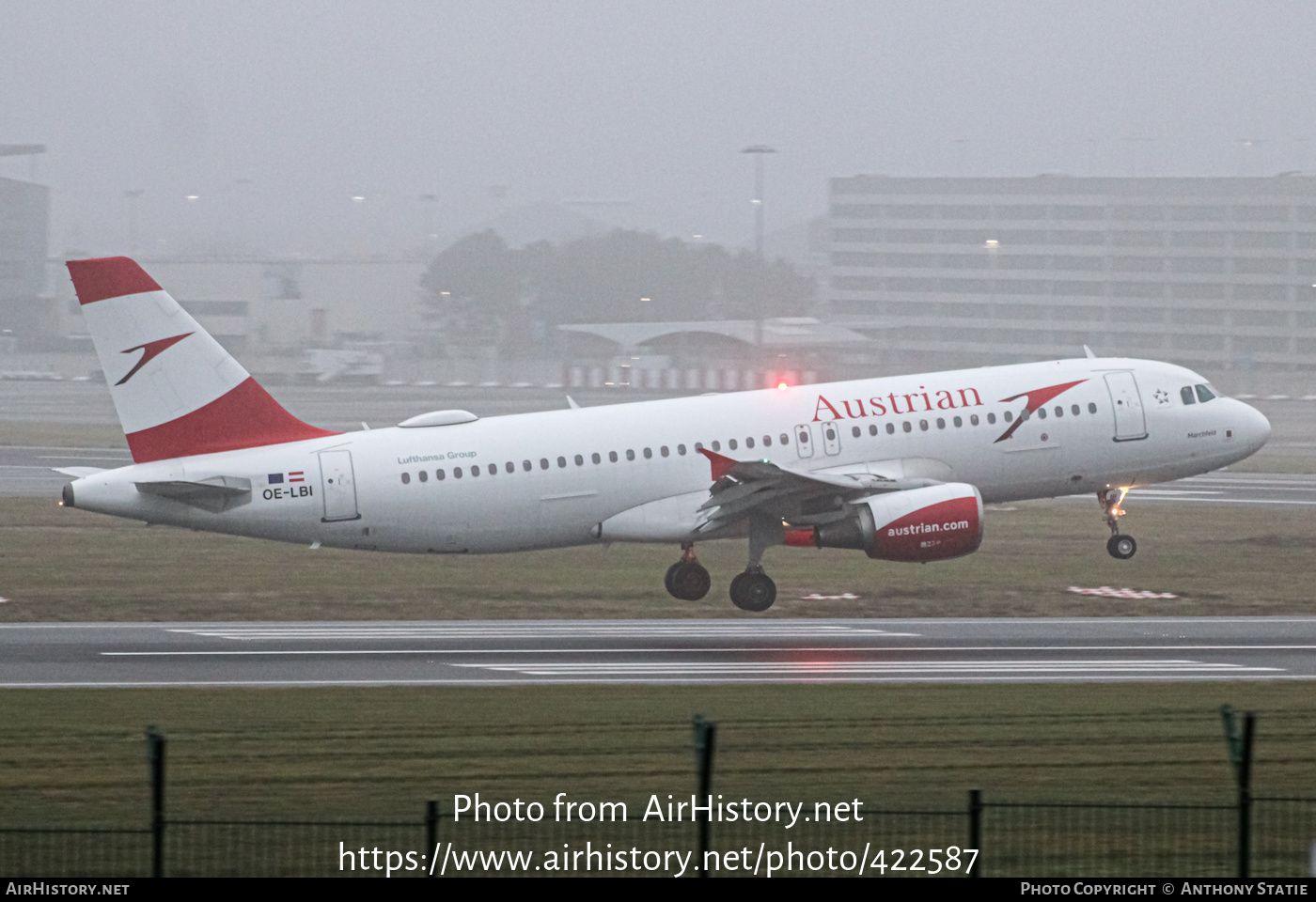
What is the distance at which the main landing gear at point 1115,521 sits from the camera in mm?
38625

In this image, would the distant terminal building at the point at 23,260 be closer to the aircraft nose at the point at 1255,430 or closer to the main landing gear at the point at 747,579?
the main landing gear at the point at 747,579

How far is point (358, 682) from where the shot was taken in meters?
27.1

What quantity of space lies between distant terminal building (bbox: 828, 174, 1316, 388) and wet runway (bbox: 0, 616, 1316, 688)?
290ft

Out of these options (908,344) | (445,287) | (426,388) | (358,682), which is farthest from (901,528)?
(445,287)

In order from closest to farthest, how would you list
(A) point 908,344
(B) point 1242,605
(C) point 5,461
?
(B) point 1242,605
(C) point 5,461
(A) point 908,344

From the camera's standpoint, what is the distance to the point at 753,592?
3609 centimetres

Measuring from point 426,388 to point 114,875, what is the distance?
3755 inches

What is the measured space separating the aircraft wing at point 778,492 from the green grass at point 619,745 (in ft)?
26.9

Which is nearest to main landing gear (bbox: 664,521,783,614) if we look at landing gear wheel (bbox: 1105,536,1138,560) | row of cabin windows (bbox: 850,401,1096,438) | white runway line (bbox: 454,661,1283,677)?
row of cabin windows (bbox: 850,401,1096,438)

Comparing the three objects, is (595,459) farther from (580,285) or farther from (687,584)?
(580,285)

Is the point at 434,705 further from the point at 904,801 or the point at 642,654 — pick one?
the point at 904,801

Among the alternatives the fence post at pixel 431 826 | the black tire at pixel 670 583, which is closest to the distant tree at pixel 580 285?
the black tire at pixel 670 583

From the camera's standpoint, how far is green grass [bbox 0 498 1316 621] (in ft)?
120

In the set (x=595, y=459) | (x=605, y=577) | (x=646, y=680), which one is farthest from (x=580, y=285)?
(x=646, y=680)
